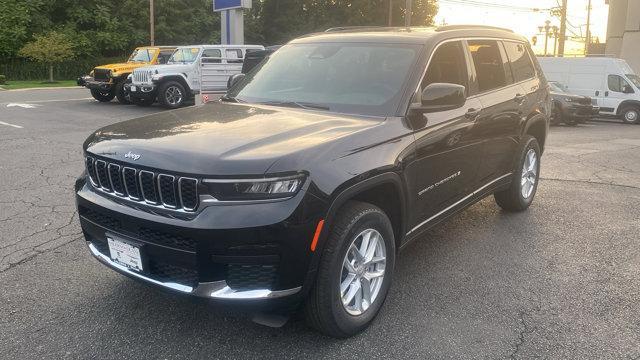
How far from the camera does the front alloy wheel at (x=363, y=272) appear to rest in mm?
3215

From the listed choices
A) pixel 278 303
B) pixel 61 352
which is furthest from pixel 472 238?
pixel 61 352

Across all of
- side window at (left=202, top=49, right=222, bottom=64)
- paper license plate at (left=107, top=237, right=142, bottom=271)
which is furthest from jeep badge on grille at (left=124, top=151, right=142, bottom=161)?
side window at (left=202, top=49, right=222, bottom=64)

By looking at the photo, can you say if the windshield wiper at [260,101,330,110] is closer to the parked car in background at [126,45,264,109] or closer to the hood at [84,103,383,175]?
the hood at [84,103,383,175]

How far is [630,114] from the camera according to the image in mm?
19562

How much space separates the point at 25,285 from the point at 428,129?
311 centimetres

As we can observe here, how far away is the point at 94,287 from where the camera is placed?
12.8 ft

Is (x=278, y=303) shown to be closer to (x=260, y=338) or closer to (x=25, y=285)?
(x=260, y=338)

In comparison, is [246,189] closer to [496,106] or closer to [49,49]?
[496,106]

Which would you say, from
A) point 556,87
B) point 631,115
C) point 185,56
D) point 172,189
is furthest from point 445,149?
point 631,115

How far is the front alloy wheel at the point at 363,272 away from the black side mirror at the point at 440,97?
0.98 meters

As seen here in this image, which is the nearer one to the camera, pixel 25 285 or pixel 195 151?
pixel 195 151

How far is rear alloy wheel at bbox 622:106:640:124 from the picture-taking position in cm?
1948

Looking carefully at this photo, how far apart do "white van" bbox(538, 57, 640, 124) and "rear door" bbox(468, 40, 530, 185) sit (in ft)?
51.8

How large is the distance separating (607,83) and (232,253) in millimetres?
20649
